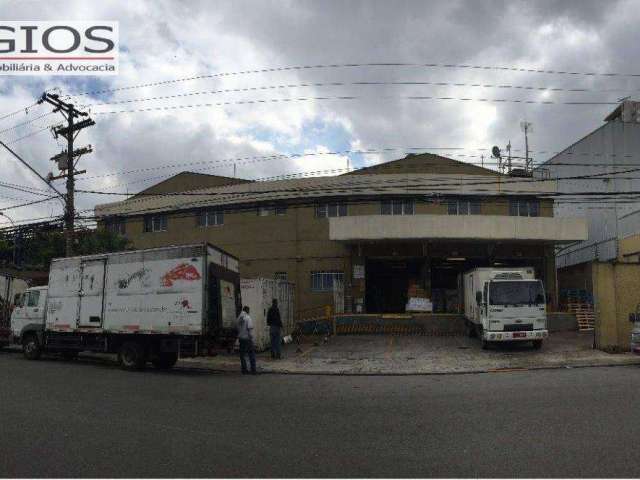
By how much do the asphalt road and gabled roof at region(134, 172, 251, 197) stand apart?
25.0 metres

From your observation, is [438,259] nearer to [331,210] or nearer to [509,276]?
[331,210]

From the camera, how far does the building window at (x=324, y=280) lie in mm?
32703

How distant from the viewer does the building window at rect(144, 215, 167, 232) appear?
3744cm

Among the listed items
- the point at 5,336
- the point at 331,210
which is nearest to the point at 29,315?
the point at 5,336

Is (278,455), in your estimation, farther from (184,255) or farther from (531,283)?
(531,283)

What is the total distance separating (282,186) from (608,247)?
24395mm

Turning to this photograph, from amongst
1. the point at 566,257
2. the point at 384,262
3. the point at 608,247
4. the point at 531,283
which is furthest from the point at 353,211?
the point at 566,257

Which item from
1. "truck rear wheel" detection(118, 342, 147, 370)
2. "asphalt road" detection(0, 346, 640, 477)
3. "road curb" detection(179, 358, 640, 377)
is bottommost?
"road curb" detection(179, 358, 640, 377)

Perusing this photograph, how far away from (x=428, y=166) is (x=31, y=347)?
889 inches

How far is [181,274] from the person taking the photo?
50.9 feet

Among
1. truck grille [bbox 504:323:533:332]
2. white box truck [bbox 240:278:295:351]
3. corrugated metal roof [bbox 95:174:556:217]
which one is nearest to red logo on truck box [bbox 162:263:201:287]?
white box truck [bbox 240:278:295:351]

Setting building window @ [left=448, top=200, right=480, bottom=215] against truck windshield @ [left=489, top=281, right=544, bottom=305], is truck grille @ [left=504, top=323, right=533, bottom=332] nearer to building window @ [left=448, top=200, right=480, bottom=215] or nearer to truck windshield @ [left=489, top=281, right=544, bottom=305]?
truck windshield @ [left=489, top=281, right=544, bottom=305]

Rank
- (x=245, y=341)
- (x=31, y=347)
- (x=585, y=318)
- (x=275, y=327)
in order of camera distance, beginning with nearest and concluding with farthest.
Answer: (x=245, y=341)
(x=275, y=327)
(x=31, y=347)
(x=585, y=318)

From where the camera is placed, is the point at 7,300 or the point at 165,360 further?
the point at 7,300
